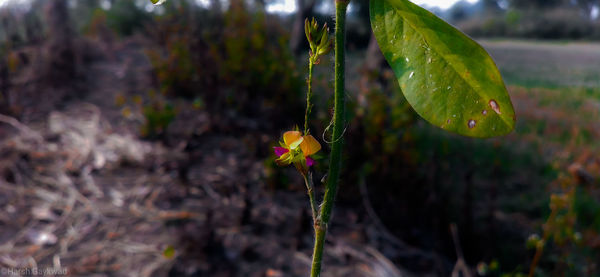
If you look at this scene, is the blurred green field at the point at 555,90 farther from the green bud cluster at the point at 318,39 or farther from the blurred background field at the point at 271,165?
the green bud cluster at the point at 318,39

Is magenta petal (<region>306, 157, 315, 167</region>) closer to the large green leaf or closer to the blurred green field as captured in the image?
the large green leaf

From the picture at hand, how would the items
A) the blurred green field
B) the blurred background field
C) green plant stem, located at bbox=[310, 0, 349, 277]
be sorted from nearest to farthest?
green plant stem, located at bbox=[310, 0, 349, 277]
the blurred background field
the blurred green field

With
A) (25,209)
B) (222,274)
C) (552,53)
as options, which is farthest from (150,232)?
(552,53)

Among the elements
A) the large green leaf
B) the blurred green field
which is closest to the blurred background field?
the blurred green field

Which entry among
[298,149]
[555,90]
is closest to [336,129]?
[298,149]

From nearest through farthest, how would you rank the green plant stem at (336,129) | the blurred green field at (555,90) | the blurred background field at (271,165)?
1. the green plant stem at (336,129)
2. the blurred background field at (271,165)
3. the blurred green field at (555,90)

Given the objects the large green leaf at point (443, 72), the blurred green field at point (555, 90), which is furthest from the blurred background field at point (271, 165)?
the large green leaf at point (443, 72)
